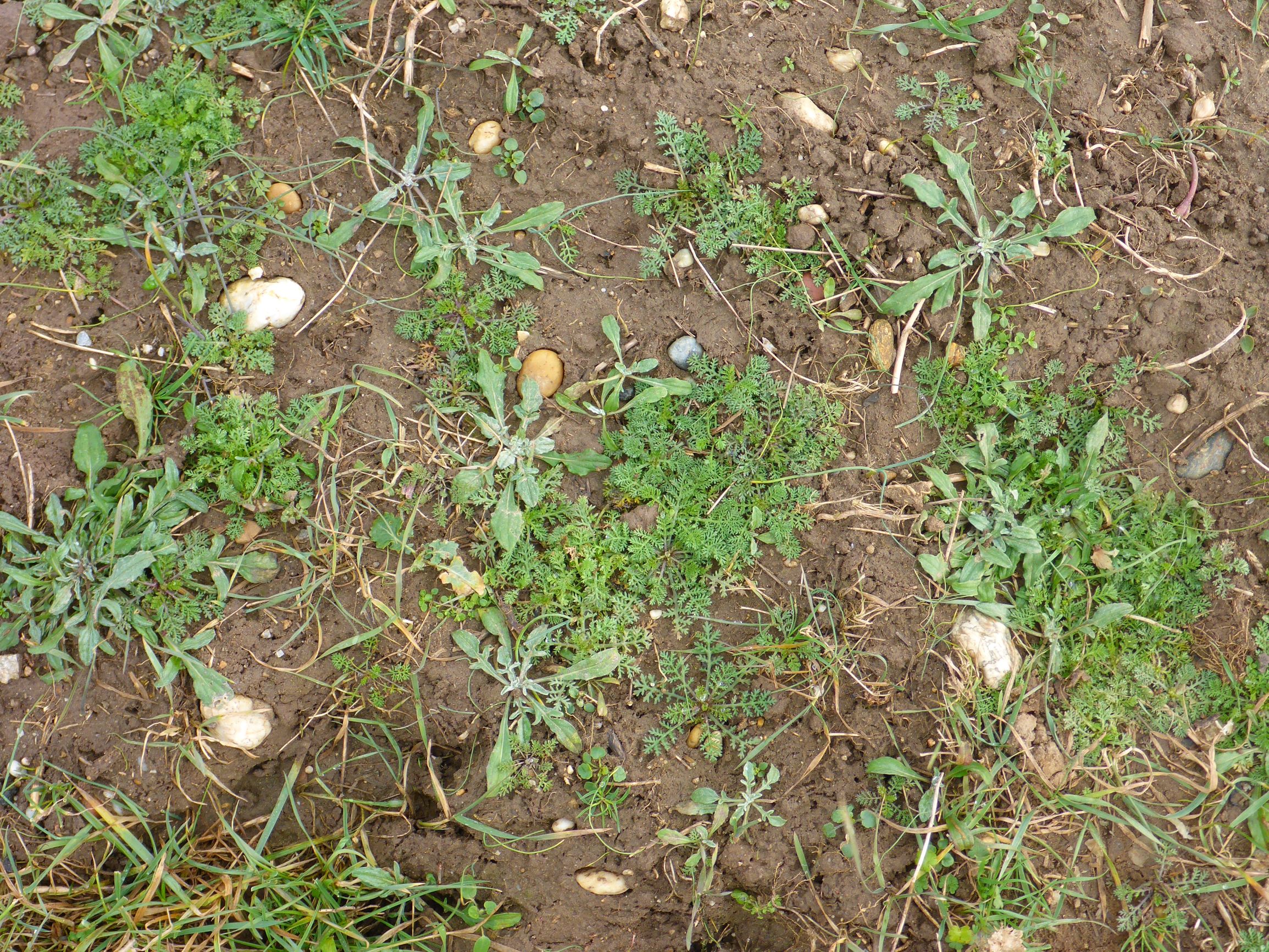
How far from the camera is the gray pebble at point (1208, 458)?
2.82 metres

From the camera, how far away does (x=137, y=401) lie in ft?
8.61

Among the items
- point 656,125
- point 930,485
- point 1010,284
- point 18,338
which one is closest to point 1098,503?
point 930,485

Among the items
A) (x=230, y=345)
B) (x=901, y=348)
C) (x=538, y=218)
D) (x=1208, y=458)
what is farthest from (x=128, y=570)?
(x=1208, y=458)

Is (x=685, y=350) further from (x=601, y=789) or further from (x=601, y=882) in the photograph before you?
(x=601, y=882)

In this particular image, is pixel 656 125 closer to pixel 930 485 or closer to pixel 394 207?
pixel 394 207

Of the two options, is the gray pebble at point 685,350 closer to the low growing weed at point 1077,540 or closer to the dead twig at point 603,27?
the low growing weed at point 1077,540

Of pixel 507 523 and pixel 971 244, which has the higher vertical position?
pixel 971 244

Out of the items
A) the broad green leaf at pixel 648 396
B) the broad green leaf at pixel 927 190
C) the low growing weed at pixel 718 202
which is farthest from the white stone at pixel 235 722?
the broad green leaf at pixel 927 190

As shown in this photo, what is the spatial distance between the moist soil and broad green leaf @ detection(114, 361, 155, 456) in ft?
0.26

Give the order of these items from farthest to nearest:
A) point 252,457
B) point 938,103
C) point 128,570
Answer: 1. point 938,103
2. point 252,457
3. point 128,570

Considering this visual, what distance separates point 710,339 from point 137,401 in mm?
1922

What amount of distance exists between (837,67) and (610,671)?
225 centimetres

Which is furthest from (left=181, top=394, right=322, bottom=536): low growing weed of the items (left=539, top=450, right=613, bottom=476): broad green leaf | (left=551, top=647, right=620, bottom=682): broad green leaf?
(left=551, top=647, right=620, bottom=682): broad green leaf

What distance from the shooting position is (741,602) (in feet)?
8.84
